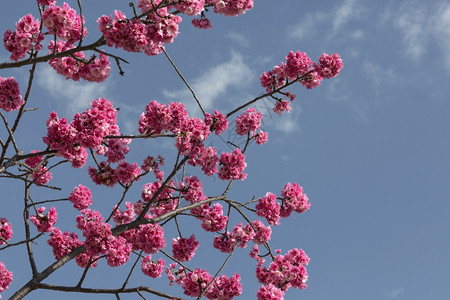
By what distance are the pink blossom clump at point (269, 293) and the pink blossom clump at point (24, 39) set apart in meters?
4.61

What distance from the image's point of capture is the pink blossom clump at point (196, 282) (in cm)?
790

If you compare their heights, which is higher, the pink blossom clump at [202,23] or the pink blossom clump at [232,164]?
the pink blossom clump at [202,23]

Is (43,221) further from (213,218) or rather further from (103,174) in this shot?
(213,218)

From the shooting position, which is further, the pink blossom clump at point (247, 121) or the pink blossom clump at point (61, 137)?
the pink blossom clump at point (247, 121)

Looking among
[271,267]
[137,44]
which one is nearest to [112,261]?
[271,267]

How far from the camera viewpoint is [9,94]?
251 inches

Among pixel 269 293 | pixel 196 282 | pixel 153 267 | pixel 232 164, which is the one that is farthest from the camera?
pixel 153 267

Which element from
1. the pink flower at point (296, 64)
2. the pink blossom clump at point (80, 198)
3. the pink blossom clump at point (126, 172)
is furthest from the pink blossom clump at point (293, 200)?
the pink blossom clump at point (80, 198)

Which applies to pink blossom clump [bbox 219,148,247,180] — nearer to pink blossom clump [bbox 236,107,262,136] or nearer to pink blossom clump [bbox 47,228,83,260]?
pink blossom clump [bbox 236,107,262,136]

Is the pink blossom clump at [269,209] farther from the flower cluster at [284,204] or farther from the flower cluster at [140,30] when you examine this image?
the flower cluster at [140,30]

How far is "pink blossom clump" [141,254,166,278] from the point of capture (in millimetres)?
8656

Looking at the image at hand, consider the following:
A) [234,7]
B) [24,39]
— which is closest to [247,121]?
[234,7]

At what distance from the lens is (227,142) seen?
834 cm

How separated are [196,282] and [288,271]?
1.47m
